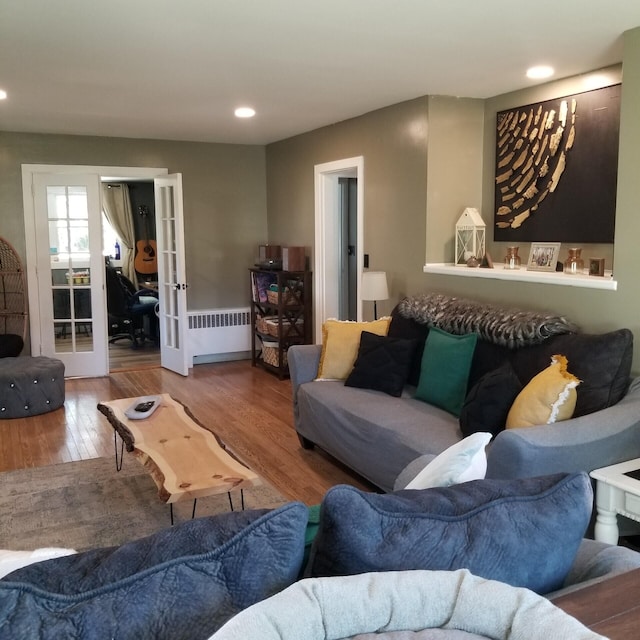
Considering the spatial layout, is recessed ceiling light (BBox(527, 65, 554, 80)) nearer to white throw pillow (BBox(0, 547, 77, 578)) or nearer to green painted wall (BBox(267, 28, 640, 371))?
green painted wall (BBox(267, 28, 640, 371))

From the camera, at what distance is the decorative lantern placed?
14.8ft

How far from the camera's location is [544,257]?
3887 mm

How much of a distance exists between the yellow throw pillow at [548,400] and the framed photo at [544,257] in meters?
1.12

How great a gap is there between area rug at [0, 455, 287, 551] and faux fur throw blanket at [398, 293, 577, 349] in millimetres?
1387

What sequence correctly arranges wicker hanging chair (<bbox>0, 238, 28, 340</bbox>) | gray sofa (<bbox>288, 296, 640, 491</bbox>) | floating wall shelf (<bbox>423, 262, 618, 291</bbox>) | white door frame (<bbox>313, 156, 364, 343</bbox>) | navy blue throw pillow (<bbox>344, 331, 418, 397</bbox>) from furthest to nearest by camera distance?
1. wicker hanging chair (<bbox>0, 238, 28, 340</bbox>)
2. white door frame (<bbox>313, 156, 364, 343</bbox>)
3. navy blue throw pillow (<bbox>344, 331, 418, 397</bbox>)
4. floating wall shelf (<bbox>423, 262, 618, 291</bbox>)
5. gray sofa (<bbox>288, 296, 640, 491</bbox>)

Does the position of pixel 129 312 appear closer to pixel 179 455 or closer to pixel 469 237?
pixel 469 237

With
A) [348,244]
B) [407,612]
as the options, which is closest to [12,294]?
[348,244]

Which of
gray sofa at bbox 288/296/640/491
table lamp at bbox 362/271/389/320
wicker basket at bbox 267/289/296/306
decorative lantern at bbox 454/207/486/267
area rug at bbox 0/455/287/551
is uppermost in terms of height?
decorative lantern at bbox 454/207/486/267

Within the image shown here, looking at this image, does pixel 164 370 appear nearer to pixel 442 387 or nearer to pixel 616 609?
pixel 442 387

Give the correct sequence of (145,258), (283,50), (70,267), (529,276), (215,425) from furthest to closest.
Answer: (145,258), (70,267), (215,425), (529,276), (283,50)

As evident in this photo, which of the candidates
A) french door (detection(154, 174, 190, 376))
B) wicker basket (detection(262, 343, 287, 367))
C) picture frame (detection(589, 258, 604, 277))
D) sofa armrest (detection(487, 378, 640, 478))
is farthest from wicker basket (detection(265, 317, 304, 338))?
sofa armrest (detection(487, 378, 640, 478))

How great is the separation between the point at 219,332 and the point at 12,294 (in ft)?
6.72

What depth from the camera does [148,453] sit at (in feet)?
10.0

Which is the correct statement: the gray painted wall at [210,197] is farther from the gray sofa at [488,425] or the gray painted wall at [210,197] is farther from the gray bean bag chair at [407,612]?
the gray bean bag chair at [407,612]
